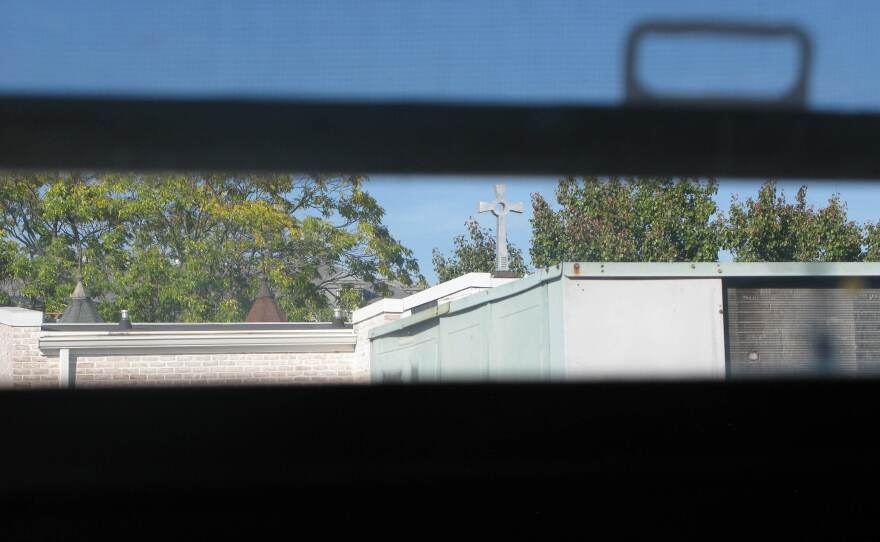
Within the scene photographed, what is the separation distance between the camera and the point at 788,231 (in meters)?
1.00

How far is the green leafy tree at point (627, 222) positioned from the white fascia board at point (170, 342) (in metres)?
0.32

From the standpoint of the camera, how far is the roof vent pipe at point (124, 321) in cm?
94

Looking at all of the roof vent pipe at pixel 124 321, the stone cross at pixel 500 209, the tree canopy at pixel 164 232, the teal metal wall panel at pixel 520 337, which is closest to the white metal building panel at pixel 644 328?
the teal metal wall panel at pixel 520 337

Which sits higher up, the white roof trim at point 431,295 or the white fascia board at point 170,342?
the white roof trim at point 431,295

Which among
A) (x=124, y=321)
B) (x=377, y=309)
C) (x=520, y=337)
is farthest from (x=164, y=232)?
(x=520, y=337)

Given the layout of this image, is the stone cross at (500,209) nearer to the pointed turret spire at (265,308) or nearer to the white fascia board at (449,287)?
the white fascia board at (449,287)

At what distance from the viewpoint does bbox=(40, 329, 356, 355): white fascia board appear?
3.01 ft

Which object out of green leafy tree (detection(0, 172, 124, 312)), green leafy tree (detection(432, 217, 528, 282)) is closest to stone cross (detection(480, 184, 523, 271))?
green leafy tree (detection(432, 217, 528, 282))
